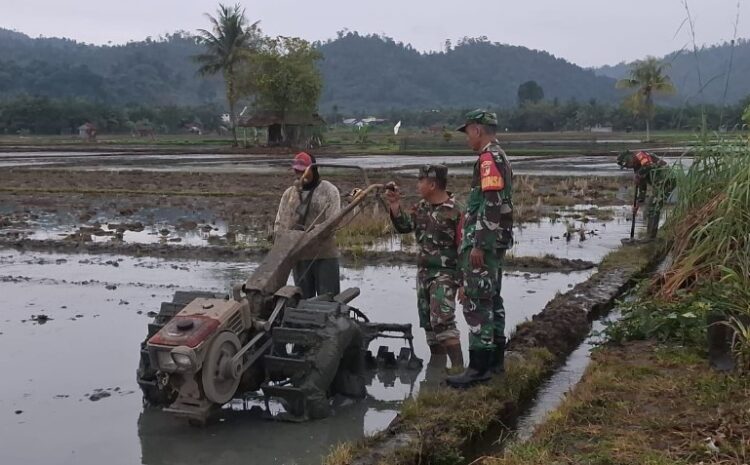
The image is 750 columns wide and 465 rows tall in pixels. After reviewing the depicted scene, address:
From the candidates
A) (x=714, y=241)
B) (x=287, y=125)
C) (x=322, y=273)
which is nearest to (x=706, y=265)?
(x=714, y=241)

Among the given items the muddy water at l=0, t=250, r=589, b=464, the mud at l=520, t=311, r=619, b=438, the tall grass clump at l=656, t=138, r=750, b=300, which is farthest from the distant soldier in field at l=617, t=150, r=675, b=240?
the mud at l=520, t=311, r=619, b=438

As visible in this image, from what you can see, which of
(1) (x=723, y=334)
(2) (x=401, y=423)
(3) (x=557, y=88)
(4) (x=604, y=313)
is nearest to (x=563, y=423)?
(2) (x=401, y=423)

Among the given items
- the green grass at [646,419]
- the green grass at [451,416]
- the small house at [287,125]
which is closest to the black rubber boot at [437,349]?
the green grass at [451,416]

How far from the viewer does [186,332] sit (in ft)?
15.0

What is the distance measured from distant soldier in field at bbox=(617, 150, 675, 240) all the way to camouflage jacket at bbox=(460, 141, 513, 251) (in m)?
5.53

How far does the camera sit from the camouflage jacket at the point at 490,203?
5.11 m

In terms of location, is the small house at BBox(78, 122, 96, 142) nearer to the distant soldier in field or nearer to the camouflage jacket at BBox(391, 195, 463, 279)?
the distant soldier in field

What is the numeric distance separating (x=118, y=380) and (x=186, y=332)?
1659mm

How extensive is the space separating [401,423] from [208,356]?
1167mm

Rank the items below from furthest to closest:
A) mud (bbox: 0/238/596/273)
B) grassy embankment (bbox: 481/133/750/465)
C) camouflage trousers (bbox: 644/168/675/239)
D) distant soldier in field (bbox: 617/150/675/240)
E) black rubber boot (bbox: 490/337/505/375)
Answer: distant soldier in field (bbox: 617/150/675/240)
mud (bbox: 0/238/596/273)
camouflage trousers (bbox: 644/168/675/239)
black rubber boot (bbox: 490/337/505/375)
grassy embankment (bbox: 481/133/750/465)

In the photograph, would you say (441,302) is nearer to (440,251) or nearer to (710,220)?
(440,251)

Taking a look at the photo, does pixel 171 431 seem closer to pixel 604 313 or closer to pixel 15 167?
pixel 604 313

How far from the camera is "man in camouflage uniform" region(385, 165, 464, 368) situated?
19.1 ft

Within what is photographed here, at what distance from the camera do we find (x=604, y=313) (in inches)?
309
